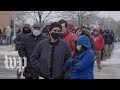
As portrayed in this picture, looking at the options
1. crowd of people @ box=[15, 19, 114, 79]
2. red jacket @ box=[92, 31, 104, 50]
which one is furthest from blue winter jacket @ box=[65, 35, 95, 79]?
A: red jacket @ box=[92, 31, 104, 50]

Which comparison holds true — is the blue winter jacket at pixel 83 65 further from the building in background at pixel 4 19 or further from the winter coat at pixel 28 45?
the building in background at pixel 4 19

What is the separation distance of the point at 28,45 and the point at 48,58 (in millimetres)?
1762

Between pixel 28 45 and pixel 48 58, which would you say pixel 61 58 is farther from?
pixel 28 45

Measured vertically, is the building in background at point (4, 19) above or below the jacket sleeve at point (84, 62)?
above

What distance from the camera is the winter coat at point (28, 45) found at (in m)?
7.36

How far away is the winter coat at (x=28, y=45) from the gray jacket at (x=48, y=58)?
143cm

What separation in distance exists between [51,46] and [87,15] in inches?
1395

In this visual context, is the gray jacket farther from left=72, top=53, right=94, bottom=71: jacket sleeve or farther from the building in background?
the building in background

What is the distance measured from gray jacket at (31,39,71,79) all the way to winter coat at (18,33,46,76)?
1.43 meters

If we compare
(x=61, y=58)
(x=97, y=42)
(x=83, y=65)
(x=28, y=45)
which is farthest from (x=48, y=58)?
(x=97, y=42)

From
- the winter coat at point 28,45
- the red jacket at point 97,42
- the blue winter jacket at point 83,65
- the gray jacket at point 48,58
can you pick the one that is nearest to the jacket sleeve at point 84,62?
the blue winter jacket at point 83,65
